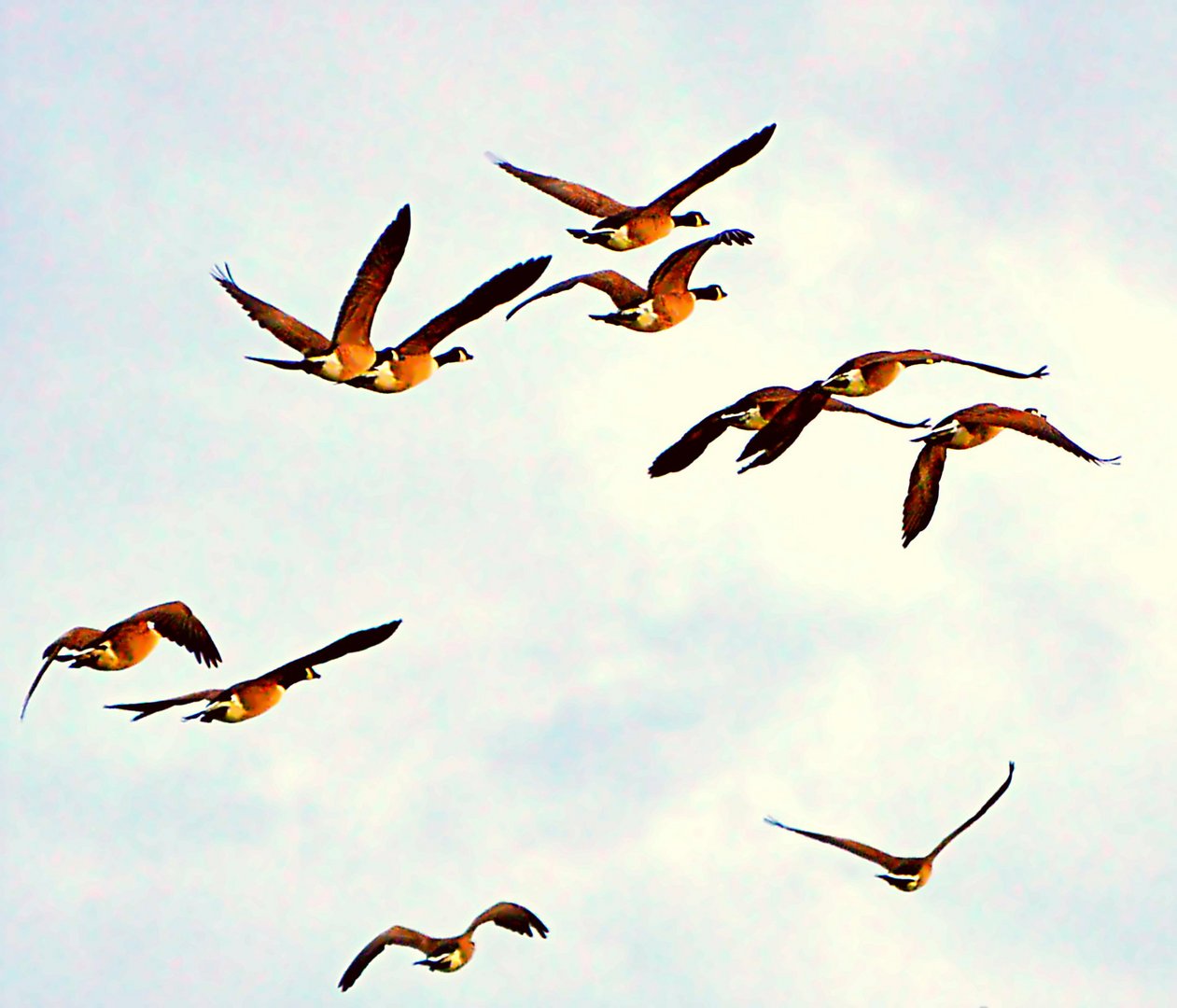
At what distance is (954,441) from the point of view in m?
28.7

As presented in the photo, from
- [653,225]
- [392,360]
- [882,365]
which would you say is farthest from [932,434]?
[392,360]

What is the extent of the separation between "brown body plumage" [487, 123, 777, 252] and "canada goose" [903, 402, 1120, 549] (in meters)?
4.54

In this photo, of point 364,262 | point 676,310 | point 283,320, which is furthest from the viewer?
point 676,310

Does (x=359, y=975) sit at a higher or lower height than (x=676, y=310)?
lower

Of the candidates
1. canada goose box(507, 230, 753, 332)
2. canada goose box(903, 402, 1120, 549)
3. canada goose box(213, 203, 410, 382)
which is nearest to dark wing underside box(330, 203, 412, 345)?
canada goose box(213, 203, 410, 382)

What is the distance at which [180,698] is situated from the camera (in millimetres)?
26562

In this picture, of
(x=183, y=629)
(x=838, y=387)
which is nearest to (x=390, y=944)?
(x=183, y=629)

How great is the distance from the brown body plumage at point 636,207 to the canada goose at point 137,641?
23.8 ft

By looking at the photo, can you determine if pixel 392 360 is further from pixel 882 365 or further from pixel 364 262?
pixel 882 365

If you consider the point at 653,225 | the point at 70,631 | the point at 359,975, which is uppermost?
the point at 653,225

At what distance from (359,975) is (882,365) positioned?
1054 cm

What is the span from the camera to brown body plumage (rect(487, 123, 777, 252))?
27.1m

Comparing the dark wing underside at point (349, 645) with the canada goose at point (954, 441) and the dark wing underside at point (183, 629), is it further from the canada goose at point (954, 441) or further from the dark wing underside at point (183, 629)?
the canada goose at point (954, 441)

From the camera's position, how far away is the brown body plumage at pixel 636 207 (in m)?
27.1
